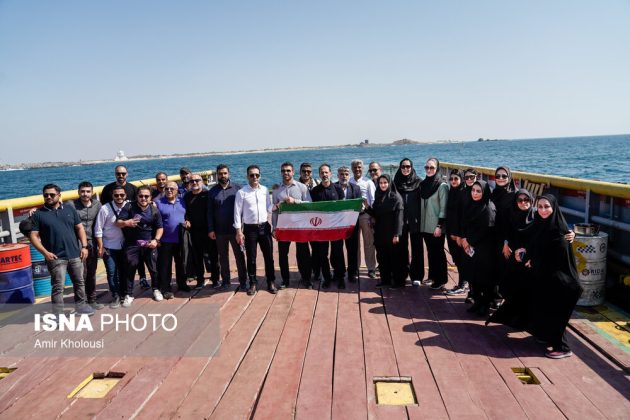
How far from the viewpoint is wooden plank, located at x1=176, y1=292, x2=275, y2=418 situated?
113 inches

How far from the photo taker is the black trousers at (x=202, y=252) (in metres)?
5.72

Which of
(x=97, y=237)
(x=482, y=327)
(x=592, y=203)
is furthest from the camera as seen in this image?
(x=592, y=203)

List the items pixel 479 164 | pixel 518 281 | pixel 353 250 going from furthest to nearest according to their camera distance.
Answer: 1. pixel 479 164
2. pixel 353 250
3. pixel 518 281

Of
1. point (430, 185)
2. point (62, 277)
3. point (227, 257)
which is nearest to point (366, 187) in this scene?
point (430, 185)

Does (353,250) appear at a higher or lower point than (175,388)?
higher

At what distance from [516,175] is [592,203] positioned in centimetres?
194

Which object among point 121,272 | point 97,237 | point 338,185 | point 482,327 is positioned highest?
point 338,185

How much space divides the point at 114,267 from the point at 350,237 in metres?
3.12

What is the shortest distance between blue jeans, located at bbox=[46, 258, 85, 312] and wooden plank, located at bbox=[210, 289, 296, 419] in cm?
223

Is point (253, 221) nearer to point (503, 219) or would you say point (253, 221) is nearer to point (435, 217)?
point (435, 217)

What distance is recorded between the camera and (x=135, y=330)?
4305mm

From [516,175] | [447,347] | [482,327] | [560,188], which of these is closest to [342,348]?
[447,347]

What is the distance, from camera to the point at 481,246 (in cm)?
453

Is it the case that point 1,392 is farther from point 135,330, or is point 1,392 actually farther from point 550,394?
point 550,394
